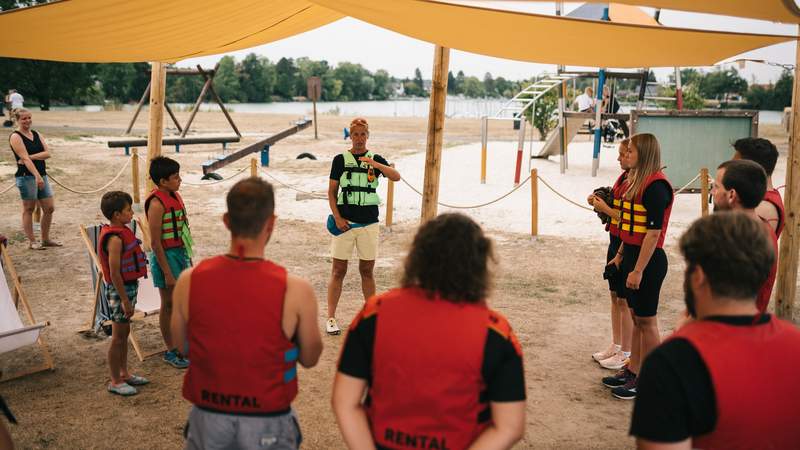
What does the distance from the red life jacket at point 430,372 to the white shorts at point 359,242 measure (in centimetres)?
365

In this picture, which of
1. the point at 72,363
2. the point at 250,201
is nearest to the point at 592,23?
the point at 250,201

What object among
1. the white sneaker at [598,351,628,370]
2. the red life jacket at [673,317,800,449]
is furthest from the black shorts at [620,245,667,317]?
the red life jacket at [673,317,800,449]

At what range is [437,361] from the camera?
5.91ft

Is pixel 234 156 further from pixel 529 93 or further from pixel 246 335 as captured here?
pixel 246 335

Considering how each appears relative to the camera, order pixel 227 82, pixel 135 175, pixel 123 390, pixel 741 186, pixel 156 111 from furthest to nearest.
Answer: pixel 227 82
pixel 135 175
pixel 156 111
pixel 123 390
pixel 741 186

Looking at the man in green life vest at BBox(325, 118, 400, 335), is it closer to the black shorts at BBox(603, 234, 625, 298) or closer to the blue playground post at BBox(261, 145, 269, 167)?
the black shorts at BBox(603, 234, 625, 298)

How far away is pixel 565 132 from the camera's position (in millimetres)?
17188

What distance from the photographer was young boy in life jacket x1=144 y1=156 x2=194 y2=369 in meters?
4.43

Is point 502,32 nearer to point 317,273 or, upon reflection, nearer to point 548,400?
point 548,400

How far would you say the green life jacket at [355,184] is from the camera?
5.43m

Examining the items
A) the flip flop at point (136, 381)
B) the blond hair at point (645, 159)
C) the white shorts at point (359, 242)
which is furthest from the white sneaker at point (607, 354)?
the flip flop at point (136, 381)

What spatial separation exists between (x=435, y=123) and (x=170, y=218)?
2.17 m

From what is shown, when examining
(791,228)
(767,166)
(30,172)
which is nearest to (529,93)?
(791,228)

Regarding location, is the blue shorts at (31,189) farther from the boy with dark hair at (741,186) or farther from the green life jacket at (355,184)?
the boy with dark hair at (741,186)
